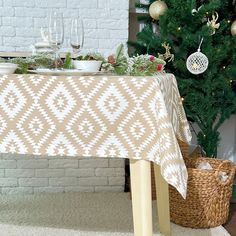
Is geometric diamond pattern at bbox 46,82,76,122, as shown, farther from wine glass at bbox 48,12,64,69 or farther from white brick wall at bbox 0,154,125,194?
white brick wall at bbox 0,154,125,194

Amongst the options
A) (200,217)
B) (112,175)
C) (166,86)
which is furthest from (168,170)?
(112,175)

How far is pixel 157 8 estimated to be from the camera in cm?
205

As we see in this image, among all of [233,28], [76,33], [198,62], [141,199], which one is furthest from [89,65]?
[233,28]

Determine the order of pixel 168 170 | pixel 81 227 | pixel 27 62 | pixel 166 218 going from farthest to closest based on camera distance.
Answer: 1. pixel 81 227
2. pixel 166 218
3. pixel 27 62
4. pixel 168 170

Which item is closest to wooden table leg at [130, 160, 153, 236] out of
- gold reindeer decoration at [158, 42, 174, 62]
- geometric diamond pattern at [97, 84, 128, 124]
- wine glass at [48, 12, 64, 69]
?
geometric diamond pattern at [97, 84, 128, 124]

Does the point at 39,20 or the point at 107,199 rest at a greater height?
the point at 39,20

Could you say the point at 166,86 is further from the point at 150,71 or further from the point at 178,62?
the point at 178,62

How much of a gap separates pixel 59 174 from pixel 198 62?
105 cm

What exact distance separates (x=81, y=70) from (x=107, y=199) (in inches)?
43.3

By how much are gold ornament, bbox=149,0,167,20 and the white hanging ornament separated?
0.31 m

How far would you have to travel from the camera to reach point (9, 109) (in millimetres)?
1141

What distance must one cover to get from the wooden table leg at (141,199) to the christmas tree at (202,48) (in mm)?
934

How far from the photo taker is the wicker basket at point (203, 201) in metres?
1.69

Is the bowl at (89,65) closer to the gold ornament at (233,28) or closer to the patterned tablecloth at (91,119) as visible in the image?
the patterned tablecloth at (91,119)
